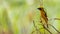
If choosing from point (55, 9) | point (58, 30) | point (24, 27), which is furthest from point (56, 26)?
point (24, 27)

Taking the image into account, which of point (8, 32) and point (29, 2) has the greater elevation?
point (29, 2)

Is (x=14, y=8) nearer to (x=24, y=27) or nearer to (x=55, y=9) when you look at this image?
(x=24, y=27)

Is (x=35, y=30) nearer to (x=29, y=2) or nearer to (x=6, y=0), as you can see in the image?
(x=29, y=2)

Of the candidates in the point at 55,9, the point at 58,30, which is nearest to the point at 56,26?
the point at 58,30

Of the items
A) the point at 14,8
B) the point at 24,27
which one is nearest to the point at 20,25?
the point at 24,27

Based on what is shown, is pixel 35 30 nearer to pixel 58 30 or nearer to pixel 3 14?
pixel 58 30

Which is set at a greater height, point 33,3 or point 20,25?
point 33,3

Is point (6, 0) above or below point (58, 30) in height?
above

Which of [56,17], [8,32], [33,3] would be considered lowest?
[8,32]
